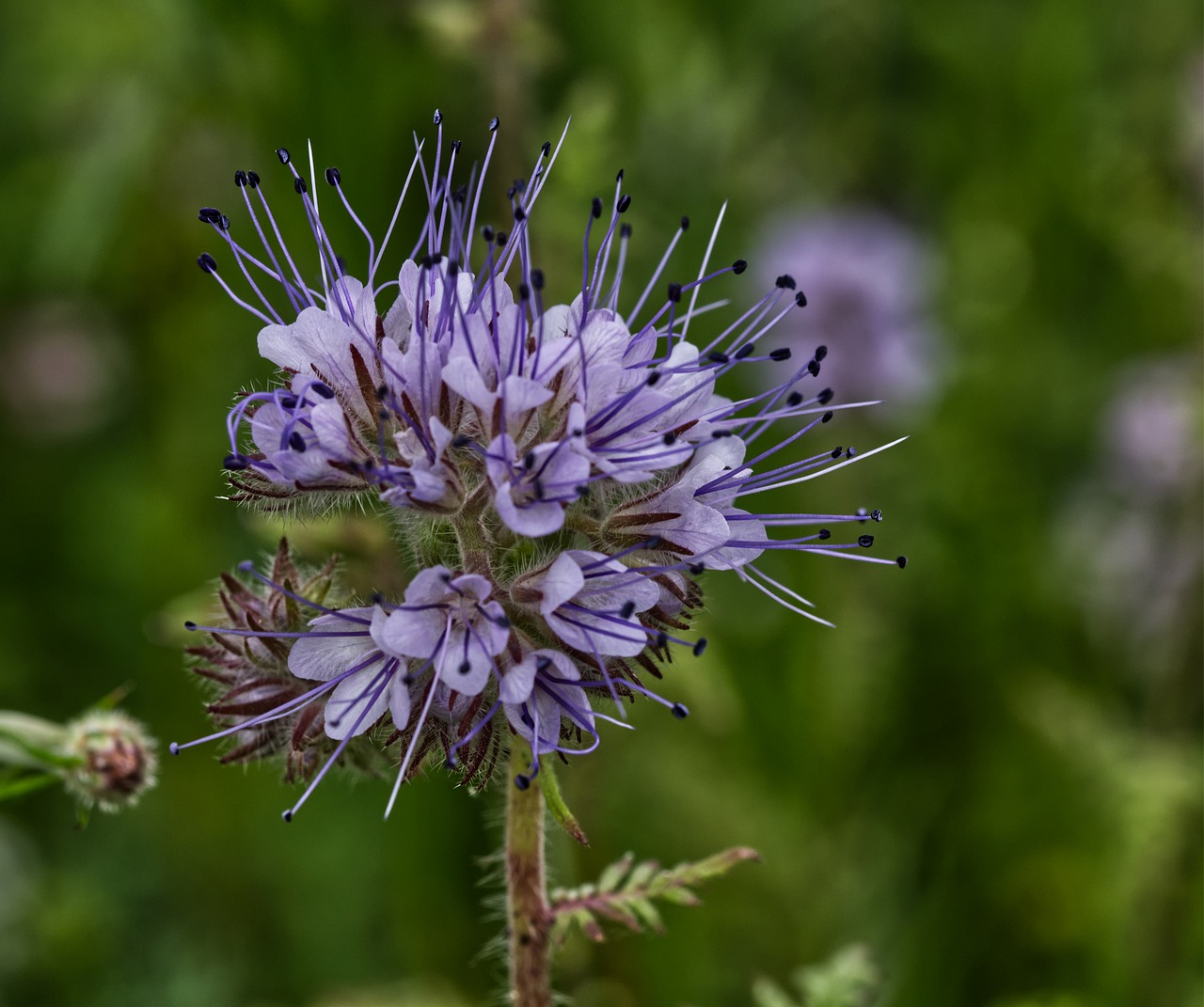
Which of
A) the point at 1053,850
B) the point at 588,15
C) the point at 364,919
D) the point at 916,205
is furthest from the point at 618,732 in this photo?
the point at 916,205

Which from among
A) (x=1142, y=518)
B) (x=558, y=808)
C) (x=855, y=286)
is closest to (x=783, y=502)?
(x=855, y=286)

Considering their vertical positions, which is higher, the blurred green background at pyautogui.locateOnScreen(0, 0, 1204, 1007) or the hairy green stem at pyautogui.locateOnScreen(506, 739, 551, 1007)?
the blurred green background at pyautogui.locateOnScreen(0, 0, 1204, 1007)

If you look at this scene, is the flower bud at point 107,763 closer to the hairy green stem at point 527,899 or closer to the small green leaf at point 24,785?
the small green leaf at point 24,785

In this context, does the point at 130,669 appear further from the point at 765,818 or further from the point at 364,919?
the point at 765,818

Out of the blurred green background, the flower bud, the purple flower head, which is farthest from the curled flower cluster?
the purple flower head

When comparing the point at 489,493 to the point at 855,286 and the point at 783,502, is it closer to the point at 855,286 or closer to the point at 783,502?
the point at 783,502

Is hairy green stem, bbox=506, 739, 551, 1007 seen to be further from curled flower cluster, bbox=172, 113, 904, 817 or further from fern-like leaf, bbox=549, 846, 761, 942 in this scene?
curled flower cluster, bbox=172, 113, 904, 817
